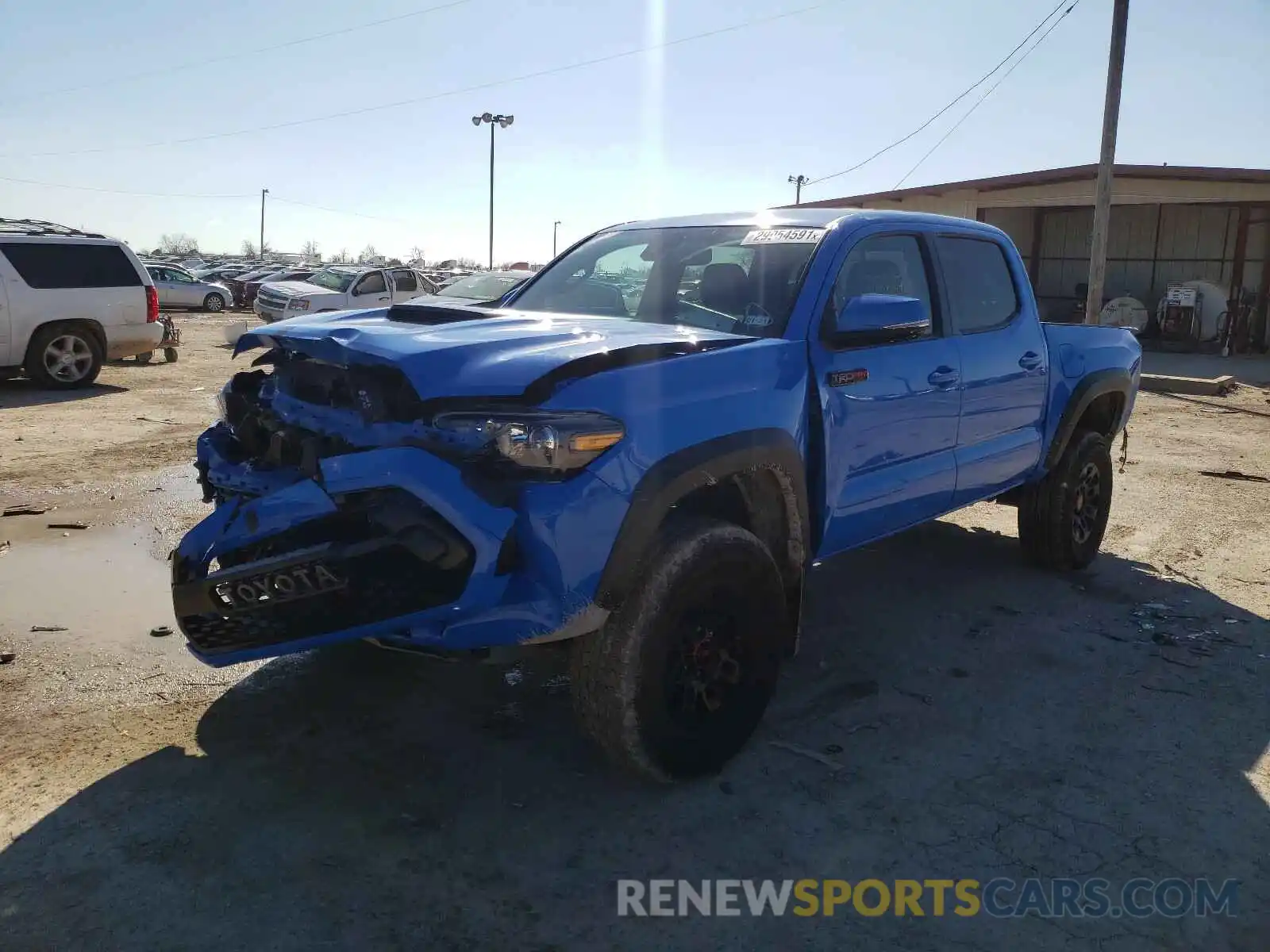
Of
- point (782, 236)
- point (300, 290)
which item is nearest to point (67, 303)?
point (300, 290)

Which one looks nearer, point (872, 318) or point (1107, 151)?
point (872, 318)

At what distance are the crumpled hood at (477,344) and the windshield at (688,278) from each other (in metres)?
0.22

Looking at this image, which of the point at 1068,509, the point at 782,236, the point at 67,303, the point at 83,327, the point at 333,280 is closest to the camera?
the point at 782,236

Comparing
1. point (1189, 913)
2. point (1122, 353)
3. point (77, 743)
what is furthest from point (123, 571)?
point (1122, 353)

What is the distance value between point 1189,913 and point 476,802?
2.08 meters

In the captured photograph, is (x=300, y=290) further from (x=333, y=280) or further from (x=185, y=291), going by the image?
(x=185, y=291)

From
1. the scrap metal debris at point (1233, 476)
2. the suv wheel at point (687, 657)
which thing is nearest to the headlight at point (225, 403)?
the suv wheel at point (687, 657)

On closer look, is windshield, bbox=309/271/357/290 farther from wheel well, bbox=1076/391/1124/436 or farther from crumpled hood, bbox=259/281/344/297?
wheel well, bbox=1076/391/1124/436

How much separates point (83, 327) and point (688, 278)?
1114 centimetres

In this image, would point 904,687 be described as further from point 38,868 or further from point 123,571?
point 123,571

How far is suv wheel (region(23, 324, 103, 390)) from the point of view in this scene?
12.2m

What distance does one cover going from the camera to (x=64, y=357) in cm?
1239

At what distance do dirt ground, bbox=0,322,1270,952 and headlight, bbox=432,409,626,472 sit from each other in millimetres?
1151

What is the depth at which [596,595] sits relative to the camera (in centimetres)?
283
